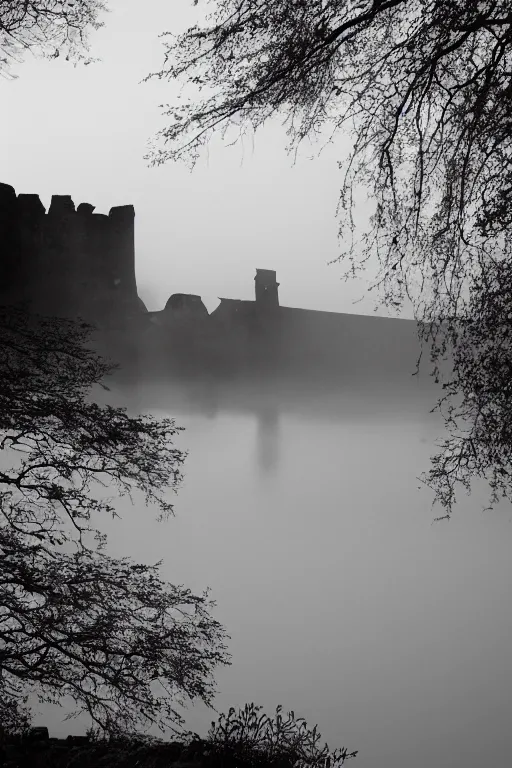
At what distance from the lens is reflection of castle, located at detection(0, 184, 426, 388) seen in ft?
14.1

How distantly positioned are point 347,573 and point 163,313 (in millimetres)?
3280

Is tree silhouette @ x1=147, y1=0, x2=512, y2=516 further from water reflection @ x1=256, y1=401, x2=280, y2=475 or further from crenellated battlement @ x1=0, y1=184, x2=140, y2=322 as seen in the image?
water reflection @ x1=256, y1=401, x2=280, y2=475

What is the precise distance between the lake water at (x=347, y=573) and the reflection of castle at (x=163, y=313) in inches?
15.7

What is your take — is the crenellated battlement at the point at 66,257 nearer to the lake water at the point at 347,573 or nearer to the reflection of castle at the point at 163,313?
the reflection of castle at the point at 163,313

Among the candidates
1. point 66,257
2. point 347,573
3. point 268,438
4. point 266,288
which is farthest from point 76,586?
point 347,573

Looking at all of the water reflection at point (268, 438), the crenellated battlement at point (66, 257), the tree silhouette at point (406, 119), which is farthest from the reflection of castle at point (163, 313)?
the tree silhouette at point (406, 119)

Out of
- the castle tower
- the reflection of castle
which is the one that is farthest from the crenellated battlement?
the castle tower

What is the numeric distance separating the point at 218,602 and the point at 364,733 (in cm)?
183

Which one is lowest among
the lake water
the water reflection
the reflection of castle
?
the lake water

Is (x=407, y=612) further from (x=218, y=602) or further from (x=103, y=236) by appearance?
(x=103, y=236)

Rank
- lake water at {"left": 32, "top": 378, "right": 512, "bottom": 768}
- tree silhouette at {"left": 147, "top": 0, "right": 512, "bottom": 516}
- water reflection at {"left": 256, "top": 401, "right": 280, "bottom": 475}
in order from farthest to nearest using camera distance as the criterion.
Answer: water reflection at {"left": 256, "top": 401, "right": 280, "bottom": 475} → lake water at {"left": 32, "top": 378, "right": 512, "bottom": 768} → tree silhouette at {"left": 147, "top": 0, "right": 512, "bottom": 516}

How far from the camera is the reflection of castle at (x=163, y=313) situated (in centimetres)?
429

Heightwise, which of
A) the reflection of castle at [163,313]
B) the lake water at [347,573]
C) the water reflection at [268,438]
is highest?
the reflection of castle at [163,313]

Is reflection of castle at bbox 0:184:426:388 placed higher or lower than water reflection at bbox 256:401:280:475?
higher
